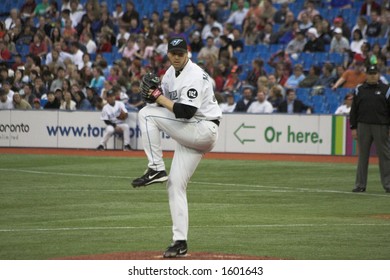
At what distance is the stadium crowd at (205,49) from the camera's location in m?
25.5

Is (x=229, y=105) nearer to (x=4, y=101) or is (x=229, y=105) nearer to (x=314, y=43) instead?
(x=314, y=43)

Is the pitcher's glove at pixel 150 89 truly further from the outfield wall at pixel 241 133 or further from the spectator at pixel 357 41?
the spectator at pixel 357 41

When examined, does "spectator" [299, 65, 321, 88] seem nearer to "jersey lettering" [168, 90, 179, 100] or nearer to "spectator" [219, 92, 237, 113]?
"spectator" [219, 92, 237, 113]

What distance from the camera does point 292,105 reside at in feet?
81.3

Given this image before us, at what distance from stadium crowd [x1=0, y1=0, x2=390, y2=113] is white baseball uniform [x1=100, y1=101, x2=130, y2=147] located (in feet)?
3.15

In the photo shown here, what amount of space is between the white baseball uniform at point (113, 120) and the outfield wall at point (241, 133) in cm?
35

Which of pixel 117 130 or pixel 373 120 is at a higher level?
pixel 373 120

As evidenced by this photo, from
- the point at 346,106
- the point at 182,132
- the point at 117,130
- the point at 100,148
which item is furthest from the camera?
the point at 100,148

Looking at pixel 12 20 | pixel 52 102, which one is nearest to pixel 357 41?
pixel 52 102

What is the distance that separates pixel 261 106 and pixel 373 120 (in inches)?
335

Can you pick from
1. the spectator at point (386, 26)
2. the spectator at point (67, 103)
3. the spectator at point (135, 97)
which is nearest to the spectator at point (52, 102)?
the spectator at point (67, 103)


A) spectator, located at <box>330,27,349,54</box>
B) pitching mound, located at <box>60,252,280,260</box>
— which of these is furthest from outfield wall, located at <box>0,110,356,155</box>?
pitching mound, located at <box>60,252,280,260</box>

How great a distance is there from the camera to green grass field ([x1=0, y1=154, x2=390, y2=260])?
10.6m

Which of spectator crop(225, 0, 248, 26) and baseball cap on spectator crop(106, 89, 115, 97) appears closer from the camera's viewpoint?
baseball cap on spectator crop(106, 89, 115, 97)
